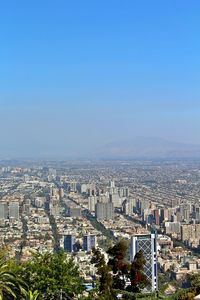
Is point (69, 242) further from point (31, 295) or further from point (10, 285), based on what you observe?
point (31, 295)

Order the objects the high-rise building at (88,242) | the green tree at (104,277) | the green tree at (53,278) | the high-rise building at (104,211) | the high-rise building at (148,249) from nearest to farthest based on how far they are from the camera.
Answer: the green tree at (53,278), the green tree at (104,277), the high-rise building at (148,249), the high-rise building at (88,242), the high-rise building at (104,211)

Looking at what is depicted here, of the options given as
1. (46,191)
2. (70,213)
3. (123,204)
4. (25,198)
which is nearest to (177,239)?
(70,213)

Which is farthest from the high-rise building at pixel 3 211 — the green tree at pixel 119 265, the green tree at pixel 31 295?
→ the green tree at pixel 31 295

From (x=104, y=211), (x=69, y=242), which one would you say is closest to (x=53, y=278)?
(x=69, y=242)

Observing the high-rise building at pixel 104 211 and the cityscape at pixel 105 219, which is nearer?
the cityscape at pixel 105 219

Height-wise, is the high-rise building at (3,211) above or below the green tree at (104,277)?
below

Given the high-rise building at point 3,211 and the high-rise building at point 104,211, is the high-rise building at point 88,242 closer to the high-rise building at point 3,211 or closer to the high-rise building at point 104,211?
the high-rise building at point 104,211

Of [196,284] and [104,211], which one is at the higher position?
[196,284]

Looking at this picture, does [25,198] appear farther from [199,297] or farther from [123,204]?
[199,297]
